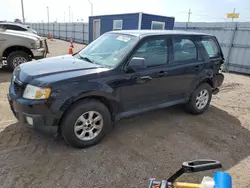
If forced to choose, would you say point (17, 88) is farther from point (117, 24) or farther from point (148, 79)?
point (117, 24)

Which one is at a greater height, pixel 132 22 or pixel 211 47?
pixel 132 22

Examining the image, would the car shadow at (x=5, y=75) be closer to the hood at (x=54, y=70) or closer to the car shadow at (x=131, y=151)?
the car shadow at (x=131, y=151)

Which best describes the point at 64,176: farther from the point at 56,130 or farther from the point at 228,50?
the point at 228,50

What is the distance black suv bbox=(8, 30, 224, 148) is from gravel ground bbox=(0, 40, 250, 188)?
320 mm

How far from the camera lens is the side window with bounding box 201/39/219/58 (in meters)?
4.56

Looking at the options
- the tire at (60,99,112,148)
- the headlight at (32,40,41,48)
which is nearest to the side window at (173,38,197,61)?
the tire at (60,99,112,148)

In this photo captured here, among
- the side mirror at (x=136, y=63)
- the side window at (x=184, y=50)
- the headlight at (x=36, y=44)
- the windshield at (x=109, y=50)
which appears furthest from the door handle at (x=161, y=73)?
the headlight at (x=36, y=44)

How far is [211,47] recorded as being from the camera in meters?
4.73

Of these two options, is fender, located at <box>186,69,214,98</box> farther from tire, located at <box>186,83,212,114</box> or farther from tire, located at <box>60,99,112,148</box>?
tire, located at <box>60,99,112,148</box>

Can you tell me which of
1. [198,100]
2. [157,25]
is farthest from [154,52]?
[157,25]

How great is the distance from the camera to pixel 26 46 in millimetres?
7293

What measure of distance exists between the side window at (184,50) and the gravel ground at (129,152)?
1.28 metres

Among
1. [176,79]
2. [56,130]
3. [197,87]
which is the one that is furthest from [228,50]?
[56,130]

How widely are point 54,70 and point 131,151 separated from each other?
165 centimetres
